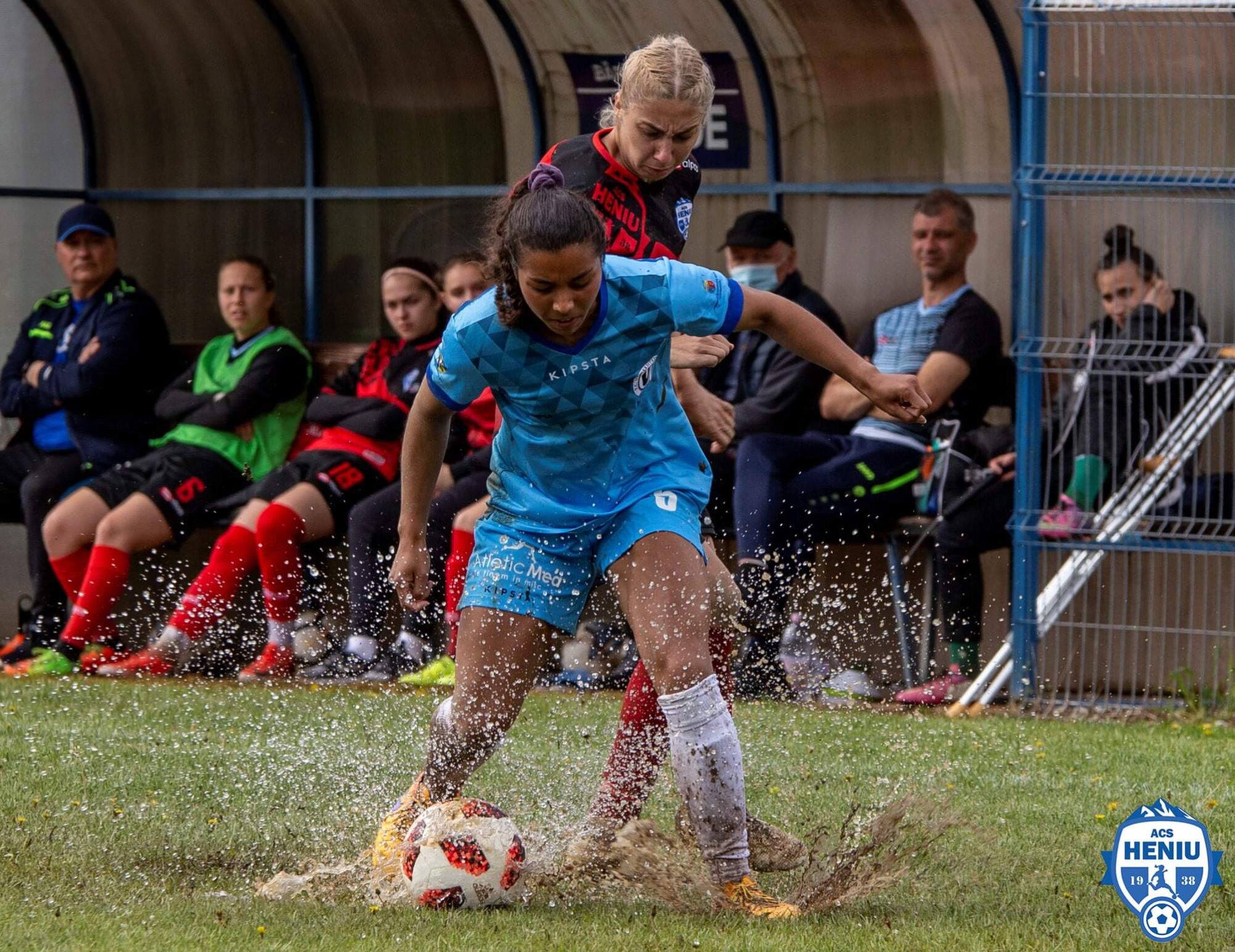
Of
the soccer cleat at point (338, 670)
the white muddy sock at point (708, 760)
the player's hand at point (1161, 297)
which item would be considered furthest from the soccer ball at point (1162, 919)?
the soccer cleat at point (338, 670)

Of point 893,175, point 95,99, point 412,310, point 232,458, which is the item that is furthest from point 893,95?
point 95,99

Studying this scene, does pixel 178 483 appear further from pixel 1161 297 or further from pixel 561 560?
pixel 561 560

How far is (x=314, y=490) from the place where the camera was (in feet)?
29.5

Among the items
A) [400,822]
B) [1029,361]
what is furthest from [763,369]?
[400,822]

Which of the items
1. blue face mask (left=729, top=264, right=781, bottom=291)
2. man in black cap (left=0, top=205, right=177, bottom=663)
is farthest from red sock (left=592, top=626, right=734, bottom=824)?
man in black cap (left=0, top=205, right=177, bottom=663)

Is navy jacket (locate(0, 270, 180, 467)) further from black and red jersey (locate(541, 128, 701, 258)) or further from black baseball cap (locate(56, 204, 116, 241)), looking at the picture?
black and red jersey (locate(541, 128, 701, 258))

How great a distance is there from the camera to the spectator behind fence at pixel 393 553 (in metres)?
8.62

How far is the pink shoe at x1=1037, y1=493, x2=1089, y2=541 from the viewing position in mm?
7852

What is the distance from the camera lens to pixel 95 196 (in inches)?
432

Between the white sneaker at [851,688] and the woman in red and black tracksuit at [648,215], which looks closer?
the woman in red and black tracksuit at [648,215]

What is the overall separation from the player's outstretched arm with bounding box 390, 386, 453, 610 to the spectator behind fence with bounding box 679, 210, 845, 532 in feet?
12.5

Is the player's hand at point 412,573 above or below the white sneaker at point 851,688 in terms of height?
above

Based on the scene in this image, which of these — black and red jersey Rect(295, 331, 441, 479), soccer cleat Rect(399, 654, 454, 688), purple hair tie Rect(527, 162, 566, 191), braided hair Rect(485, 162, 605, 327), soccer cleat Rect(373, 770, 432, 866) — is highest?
purple hair tie Rect(527, 162, 566, 191)

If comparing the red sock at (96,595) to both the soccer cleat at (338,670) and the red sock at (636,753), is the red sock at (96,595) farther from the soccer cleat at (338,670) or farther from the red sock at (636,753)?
the red sock at (636,753)
